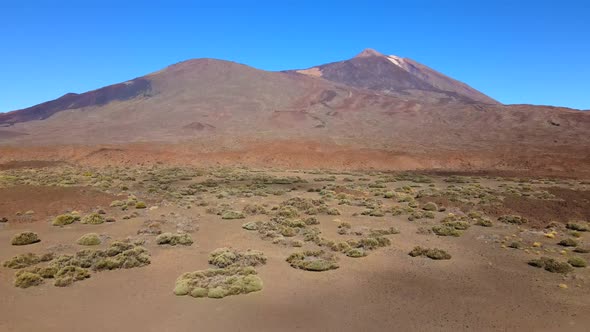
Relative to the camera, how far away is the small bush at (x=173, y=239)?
1661 cm

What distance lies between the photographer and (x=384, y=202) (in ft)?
89.5

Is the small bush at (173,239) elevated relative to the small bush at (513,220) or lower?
lower

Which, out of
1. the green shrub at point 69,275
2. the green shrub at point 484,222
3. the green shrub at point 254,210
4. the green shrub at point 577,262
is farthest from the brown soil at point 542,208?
the green shrub at point 69,275

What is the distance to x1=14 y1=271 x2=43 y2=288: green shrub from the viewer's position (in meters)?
11.6

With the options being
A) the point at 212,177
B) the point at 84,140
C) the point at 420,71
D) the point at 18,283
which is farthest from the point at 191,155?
the point at 420,71

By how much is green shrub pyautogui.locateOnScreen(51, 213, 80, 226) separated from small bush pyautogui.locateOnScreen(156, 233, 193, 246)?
6203 millimetres

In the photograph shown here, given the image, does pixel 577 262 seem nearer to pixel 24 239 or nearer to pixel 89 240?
pixel 89 240

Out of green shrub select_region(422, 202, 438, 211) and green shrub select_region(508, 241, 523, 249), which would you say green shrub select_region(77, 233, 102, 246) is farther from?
green shrub select_region(422, 202, 438, 211)

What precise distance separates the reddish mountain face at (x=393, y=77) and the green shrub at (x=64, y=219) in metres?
118

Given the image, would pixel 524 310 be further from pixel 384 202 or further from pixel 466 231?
pixel 384 202

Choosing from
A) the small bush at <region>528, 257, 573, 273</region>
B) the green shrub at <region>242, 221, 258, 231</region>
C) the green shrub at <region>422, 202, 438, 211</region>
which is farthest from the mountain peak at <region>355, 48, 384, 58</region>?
the small bush at <region>528, 257, 573, 273</region>

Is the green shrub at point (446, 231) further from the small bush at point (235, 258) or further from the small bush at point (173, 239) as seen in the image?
the small bush at point (173, 239)

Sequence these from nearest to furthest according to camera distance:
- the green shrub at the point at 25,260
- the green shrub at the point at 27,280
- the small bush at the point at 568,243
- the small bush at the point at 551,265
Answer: the green shrub at the point at 27,280
the small bush at the point at 551,265
the green shrub at the point at 25,260
the small bush at the point at 568,243

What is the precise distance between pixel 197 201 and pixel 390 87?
129 m
